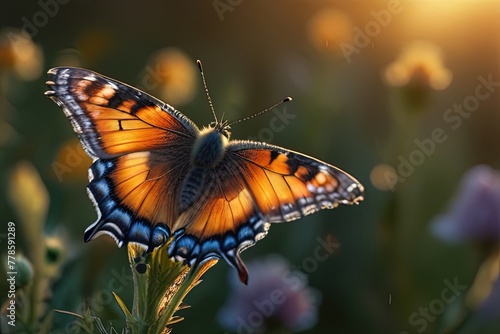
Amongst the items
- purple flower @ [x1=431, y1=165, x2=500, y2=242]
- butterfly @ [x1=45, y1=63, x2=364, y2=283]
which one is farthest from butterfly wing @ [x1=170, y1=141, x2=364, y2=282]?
purple flower @ [x1=431, y1=165, x2=500, y2=242]

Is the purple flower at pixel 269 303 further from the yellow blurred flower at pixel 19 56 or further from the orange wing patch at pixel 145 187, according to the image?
the yellow blurred flower at pixel 19 56

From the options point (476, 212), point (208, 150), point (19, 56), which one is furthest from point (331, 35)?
point (208, 150)

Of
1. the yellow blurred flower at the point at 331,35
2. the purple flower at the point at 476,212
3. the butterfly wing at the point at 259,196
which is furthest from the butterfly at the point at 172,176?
the yellow blurred flower at the point at 331,35

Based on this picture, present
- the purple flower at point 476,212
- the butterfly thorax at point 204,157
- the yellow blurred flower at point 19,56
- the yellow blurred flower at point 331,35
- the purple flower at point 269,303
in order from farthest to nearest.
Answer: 1. the yellow blurred flower at point 331,35
2. the yellow blurred flower at point 19,56
3. the purple flower at point 476,212
4. the purple flower at point 269,303
5. the butterfly thorax at point 204,157

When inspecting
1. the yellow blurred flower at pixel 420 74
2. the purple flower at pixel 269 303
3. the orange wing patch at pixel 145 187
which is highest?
the yellow blurred flower at pixel 420 74

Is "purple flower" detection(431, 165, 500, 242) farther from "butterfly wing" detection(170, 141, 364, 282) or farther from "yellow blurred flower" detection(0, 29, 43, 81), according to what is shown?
"yellow blurred flower" detection(0, 29, 43, 81)

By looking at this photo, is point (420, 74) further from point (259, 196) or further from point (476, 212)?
point (259, 196)

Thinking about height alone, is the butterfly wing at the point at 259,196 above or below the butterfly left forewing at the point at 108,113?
below
